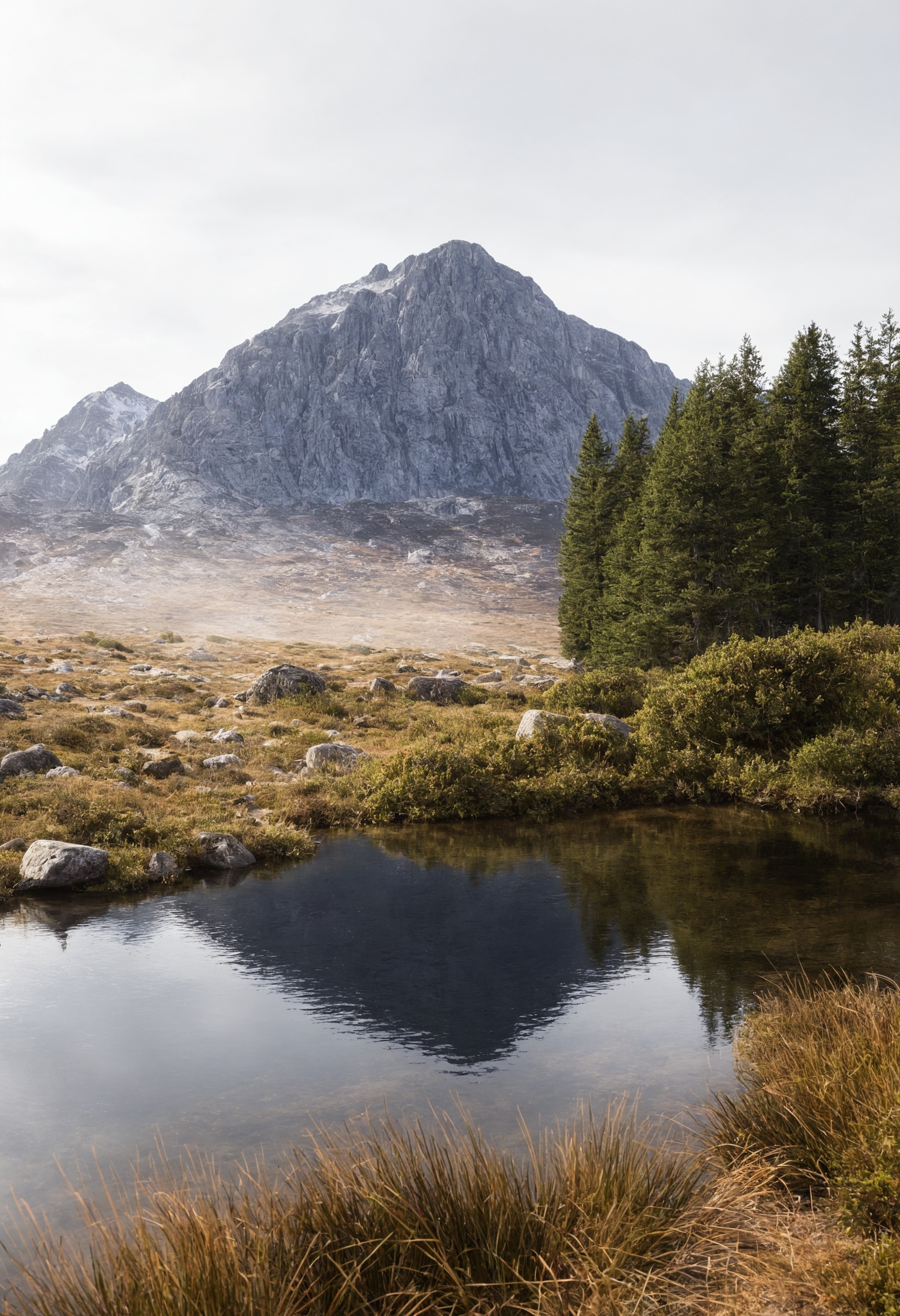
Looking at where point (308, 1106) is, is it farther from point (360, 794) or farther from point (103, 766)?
point (103, 766)

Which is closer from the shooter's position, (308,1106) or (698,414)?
(308,1106)

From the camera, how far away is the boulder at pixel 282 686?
133ft

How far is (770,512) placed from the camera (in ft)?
136

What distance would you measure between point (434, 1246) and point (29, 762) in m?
21.5

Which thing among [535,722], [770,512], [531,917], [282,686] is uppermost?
[770,512]

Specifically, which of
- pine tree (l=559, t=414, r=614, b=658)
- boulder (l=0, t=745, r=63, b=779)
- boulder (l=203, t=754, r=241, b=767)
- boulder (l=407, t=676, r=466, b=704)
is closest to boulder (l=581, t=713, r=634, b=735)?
boulder (l=203, t=754, r=241, b=767)

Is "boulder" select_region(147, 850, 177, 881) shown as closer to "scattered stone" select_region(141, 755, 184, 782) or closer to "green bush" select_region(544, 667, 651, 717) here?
"scattered stone" select_region(141, 755, 184, 782)

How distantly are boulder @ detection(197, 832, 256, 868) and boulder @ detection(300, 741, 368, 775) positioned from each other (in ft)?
23.8

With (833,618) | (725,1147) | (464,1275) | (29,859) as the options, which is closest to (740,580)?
(833,618)

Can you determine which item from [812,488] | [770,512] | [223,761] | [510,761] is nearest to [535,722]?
[510,761]

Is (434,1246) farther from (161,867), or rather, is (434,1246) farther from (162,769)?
(162,769)

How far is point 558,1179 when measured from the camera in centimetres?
646

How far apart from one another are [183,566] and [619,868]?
493 ft

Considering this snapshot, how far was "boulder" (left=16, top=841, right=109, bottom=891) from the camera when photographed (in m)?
17.7
